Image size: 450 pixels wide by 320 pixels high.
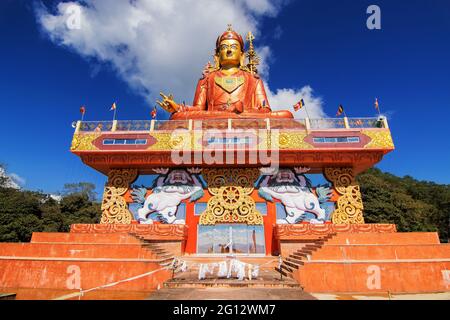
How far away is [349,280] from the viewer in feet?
25.1

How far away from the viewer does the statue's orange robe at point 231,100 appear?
49.2 ft

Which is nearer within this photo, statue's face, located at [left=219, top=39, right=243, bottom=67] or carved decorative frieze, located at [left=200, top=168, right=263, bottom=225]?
carved decorative frieze, located at [left=200, top=168, right=263, bottom=225]

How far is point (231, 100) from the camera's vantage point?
54.9 feet

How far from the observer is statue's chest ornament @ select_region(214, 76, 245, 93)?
17.1 metres

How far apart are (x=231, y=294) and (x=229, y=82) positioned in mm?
13624

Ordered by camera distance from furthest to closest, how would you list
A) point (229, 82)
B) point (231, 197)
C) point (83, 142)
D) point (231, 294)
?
point (229, 82) → point (231, 197) → point (83, 142) → point (231, 294)

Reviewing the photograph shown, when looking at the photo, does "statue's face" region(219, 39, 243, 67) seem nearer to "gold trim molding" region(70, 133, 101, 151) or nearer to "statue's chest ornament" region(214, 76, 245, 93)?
"statue's chest ornament" region(214, 76, 245, 93)

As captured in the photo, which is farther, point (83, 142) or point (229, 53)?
point (229, 53)

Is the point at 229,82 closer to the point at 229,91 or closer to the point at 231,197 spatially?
the point at 229,91

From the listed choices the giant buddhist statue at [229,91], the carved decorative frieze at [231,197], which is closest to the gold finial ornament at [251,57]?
the giant buddhist statue at [229,91]

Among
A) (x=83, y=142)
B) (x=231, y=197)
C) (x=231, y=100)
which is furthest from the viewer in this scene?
(x=231, y=100)

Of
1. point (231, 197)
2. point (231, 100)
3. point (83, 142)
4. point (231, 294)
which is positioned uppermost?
point (231, 100)

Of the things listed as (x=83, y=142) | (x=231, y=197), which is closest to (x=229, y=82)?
(x=231, y=197)

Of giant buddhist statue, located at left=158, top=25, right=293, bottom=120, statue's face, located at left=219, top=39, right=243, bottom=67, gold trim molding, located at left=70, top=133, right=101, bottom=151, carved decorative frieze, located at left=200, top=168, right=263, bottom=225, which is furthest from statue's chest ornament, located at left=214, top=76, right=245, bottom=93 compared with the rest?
gold trim molding, located at left=70, top=133, right=101, bottom=151
